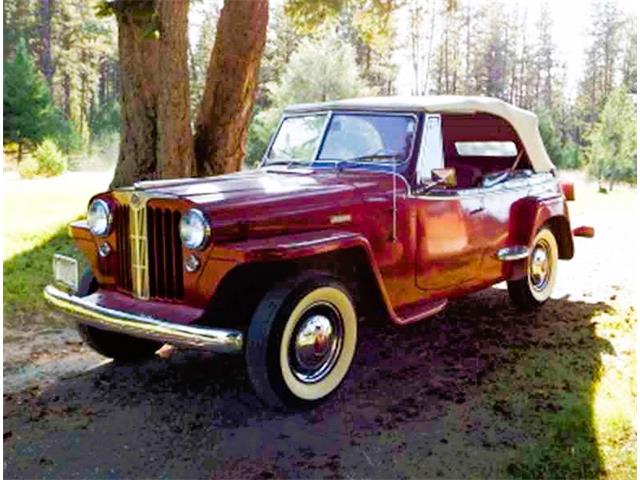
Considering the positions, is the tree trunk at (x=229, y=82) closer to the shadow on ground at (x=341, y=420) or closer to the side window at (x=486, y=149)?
the side window at (x=486, y=149)

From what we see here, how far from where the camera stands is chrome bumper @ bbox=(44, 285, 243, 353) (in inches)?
142

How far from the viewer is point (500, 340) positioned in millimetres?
5324

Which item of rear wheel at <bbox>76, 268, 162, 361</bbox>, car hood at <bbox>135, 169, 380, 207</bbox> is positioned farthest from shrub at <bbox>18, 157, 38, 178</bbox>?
car hood at <bbox>135, 169, 380, 207</bbox>

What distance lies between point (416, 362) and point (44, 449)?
2.39 m

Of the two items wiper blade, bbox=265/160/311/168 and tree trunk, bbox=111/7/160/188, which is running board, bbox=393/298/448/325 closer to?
wiper blade, bbox=265/160/311/168

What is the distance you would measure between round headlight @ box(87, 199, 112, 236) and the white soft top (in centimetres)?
182

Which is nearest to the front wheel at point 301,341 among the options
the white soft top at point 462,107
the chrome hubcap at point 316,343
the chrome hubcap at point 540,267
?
the chrome hubcap at point 316,343

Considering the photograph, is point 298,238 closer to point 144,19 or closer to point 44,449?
point 44,449

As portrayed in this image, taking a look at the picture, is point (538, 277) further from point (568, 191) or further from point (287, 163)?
point (287, 163)

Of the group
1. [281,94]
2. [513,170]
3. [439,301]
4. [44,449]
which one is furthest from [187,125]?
[281,94]

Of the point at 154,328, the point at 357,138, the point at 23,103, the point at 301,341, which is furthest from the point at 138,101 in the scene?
the point at 23,103

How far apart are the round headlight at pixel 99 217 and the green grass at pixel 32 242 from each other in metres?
1.89

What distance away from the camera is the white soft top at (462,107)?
515 centimetres

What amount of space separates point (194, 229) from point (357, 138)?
1.72 m
